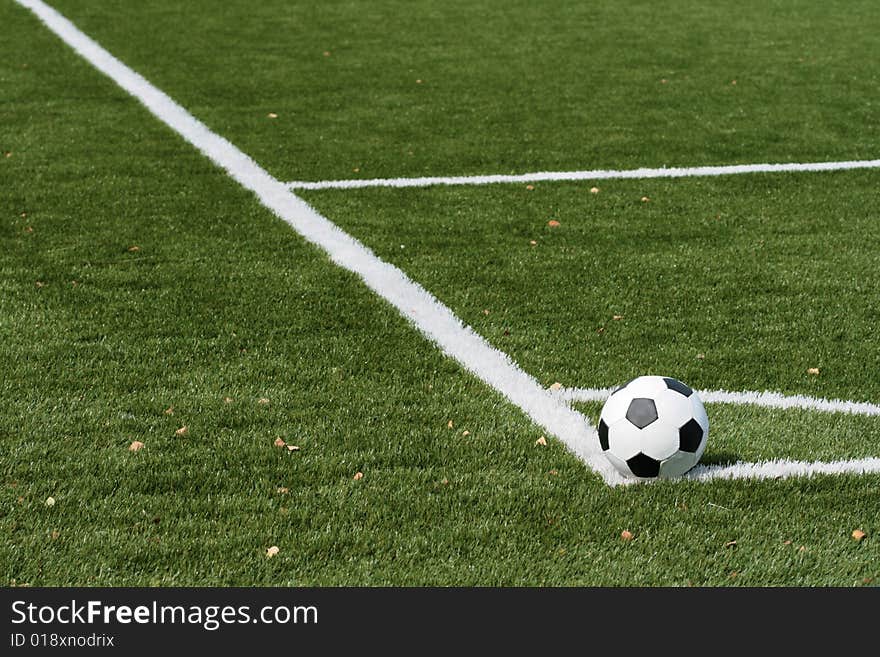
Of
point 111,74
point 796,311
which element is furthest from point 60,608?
point 111,74

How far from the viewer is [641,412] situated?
3.95m

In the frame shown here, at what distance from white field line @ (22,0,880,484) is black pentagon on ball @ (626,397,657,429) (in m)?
0.21

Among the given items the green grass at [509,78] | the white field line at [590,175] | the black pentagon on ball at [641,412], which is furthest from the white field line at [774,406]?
the green grass at [509,78]

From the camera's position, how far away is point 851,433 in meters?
4.27

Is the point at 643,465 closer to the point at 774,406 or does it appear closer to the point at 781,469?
the point at 781,469

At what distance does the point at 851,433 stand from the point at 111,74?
886 cm

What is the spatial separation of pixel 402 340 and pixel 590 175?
10.6 ft

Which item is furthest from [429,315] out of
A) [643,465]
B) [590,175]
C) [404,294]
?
[590,175]

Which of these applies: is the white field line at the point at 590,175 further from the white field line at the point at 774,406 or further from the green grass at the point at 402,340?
the white field line at the point at 774,406

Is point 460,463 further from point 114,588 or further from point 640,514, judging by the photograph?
point 114,588

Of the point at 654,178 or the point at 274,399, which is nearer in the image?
the point at 274,399

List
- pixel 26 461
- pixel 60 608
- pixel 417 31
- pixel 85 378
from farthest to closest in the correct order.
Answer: pixel 417 31 → pixel 85 378 → pixel 26 461 → pixel 60 608

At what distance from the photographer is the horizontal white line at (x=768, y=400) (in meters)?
4.49

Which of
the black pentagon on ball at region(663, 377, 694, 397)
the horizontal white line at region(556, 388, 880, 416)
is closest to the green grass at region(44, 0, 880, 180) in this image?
the horizontal white line at region(556, 388, 880, 416)
